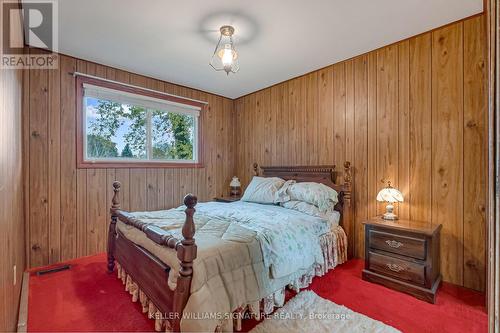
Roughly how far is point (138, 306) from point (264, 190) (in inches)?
77.7

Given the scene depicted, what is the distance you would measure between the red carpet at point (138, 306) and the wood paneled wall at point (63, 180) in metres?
0.52

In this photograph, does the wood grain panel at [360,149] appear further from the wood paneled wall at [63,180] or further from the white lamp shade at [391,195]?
the wood paneled wall at [63,180]

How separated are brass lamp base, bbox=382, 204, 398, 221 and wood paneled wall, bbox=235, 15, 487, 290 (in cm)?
17

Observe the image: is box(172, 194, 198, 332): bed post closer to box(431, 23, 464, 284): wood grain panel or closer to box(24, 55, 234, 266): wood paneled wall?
box(24, 55, 234, 266): wood paneled wall

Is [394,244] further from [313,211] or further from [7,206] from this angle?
[7,206]

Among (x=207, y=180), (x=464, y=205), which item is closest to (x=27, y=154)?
(x=207, y=180)

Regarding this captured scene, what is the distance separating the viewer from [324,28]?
248cm

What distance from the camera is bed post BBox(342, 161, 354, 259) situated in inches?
121

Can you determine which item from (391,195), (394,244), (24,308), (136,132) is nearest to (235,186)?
(136,132)

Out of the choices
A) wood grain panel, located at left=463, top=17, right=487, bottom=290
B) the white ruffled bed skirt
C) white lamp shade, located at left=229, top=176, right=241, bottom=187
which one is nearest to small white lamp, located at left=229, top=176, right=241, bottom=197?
white lamp shade, located at left=229, top=176, right=241, bottom=187

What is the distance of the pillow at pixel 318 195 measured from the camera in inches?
116

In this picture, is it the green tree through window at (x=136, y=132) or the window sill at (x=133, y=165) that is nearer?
the window sill at (x=133, y=165)

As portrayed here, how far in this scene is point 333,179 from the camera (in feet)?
11.0

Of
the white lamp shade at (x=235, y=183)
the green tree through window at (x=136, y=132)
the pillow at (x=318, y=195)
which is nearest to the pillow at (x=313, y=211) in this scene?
the pillow at (x=318, y=195)
